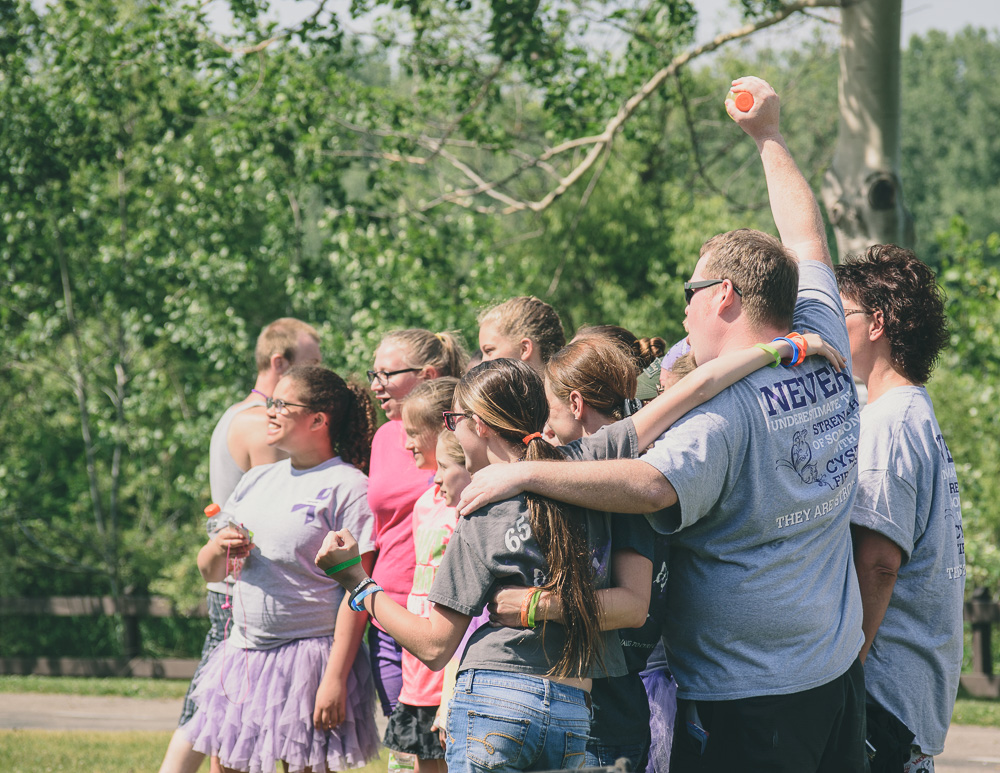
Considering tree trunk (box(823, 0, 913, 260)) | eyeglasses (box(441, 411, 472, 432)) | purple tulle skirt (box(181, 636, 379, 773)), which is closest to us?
eyeglasses (box(441, 411, 472, 432))

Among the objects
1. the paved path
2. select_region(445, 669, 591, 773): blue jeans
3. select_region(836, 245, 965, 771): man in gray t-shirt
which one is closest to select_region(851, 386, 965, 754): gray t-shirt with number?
select_region(836, 245, 965, 771): man in gray t-shirt

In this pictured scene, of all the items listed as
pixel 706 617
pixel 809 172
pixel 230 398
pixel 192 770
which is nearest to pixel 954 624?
pixel 706 617

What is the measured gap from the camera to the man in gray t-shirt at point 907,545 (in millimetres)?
2656

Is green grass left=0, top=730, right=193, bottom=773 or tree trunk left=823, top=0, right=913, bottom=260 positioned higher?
tree trunk left=823, top=0, right=913, bottom=260

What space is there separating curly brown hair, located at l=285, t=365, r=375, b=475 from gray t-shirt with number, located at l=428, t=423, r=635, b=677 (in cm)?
174

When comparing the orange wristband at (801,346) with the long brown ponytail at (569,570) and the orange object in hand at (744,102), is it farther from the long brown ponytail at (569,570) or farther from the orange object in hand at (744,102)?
the orange object in hand at (744,102)

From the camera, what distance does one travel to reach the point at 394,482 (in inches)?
145

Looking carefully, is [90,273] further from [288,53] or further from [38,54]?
[288,53]

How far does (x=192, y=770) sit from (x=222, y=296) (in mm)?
10251

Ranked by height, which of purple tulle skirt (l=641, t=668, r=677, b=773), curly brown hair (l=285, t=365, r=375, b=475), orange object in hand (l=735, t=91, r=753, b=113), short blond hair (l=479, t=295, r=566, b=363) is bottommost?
purple tulle skirt (l=641, t=668, r=677, b=773)

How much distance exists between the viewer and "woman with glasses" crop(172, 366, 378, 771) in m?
3.71

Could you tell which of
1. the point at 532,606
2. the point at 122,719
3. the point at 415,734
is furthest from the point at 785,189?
the point at 122,719

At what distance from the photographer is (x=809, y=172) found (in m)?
19.0

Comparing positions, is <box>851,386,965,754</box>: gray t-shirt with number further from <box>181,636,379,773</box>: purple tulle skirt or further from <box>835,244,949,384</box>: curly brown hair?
<box>181,636,379,773</box>: purple tulle skirt
